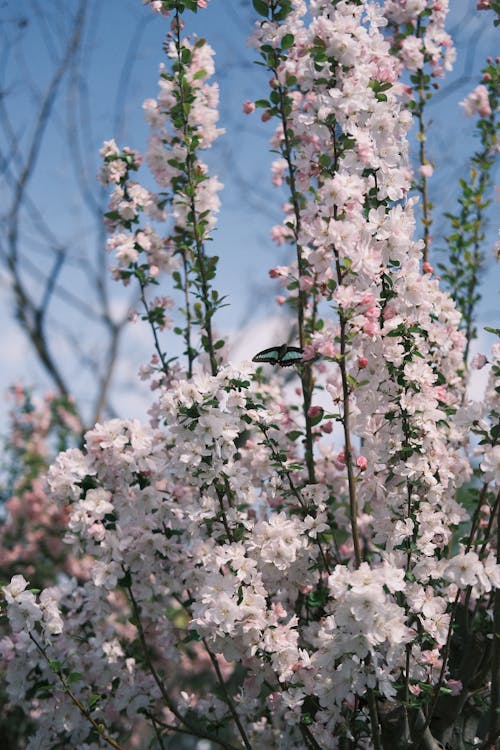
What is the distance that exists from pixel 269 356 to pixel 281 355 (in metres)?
0.04

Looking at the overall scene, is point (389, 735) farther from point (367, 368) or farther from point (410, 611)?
point (367, 368)

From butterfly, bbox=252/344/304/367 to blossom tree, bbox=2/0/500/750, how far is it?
0.06 ft

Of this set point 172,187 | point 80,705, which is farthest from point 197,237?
point 80,705

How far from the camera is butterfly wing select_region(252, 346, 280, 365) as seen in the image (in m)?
2.59

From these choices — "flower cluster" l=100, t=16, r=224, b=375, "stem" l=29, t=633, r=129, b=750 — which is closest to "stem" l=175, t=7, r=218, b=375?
"flower cluster" l=100, t=16, r=224, b=375

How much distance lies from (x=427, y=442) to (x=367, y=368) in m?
0.33

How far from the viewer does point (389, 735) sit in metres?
2.77

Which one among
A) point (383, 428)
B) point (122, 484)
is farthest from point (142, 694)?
point (383, 428)

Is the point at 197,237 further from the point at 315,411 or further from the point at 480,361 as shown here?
the point at 480,361

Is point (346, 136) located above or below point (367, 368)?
above

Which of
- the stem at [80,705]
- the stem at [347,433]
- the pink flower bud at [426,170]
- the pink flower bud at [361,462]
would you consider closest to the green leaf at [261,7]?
the stem at [347,433]

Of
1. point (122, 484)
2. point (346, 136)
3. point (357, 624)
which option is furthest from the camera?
point (122, 484)

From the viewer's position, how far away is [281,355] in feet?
8.56

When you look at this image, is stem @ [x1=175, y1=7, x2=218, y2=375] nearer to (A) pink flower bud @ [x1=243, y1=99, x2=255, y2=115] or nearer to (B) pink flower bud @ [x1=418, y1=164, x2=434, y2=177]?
(A) pink flower bud @ [x1=243, y1=99, x2=255, y2=115]
